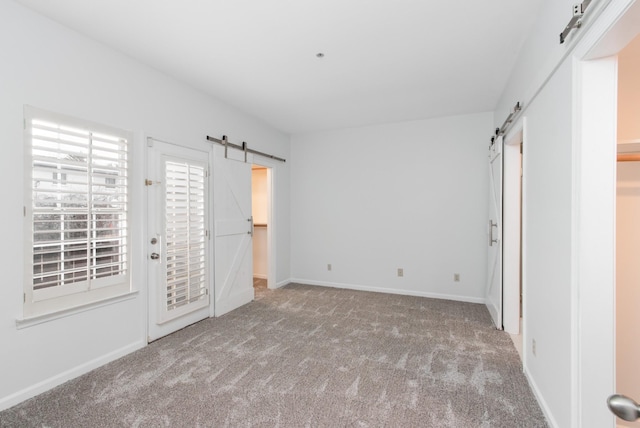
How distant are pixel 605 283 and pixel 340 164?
4.25m

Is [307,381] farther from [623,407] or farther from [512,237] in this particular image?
[512,237]

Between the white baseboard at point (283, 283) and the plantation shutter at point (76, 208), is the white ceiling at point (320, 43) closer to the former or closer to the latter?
the plantation shutter at point (76, 208)

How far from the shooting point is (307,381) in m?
2.41

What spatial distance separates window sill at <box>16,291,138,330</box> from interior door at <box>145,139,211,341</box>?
278mm

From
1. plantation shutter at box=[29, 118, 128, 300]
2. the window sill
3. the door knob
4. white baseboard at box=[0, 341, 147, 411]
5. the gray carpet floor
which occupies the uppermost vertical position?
plantation shutter at box=[29, 118, 128, 300]

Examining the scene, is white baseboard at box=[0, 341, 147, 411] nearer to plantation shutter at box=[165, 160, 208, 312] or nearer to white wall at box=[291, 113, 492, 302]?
plantation shutter at box=[165, 160, 208, 312]

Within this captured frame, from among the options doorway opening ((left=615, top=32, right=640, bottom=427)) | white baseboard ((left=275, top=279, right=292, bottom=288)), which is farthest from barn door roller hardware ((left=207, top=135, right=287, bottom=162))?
doorway opening ((left=615, top=32, right=640, bottom=427))

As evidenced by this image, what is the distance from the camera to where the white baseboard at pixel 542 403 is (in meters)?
1.86

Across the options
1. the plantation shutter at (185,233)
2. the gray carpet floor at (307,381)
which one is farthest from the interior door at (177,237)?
the gray carpet floor at (307,381)

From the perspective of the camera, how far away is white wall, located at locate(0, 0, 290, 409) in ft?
6.93

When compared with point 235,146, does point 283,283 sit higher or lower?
lower

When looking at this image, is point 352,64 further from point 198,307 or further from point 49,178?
point 198,307

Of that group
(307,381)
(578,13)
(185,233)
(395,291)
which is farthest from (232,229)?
(578,13)

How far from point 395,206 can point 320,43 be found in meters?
3.00
